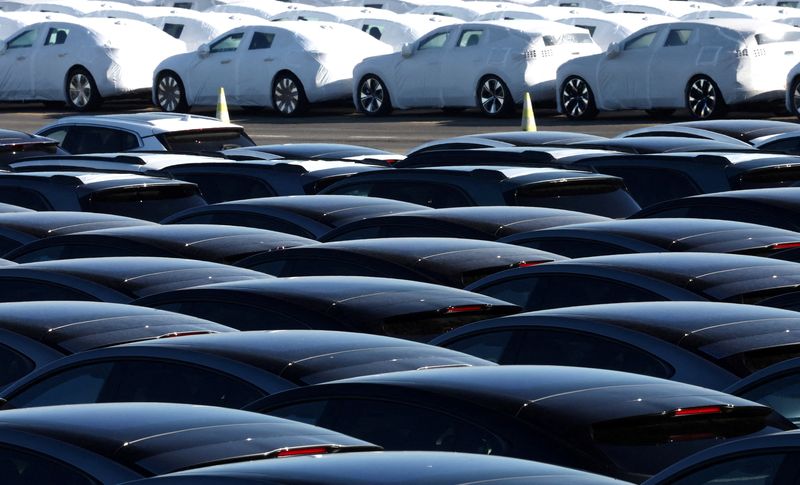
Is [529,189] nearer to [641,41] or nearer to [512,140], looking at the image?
[512,140]

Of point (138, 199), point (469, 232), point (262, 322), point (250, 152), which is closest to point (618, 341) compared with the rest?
point (262, 322)

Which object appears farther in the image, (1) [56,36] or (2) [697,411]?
(1) [56,36]

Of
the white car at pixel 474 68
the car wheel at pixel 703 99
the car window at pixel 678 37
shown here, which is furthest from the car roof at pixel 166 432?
the white car at pixel 474 68

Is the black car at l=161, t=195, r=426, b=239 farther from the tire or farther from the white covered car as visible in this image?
the white covered car

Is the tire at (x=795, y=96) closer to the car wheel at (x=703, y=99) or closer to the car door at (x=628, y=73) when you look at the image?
the car wheel at (x=703, y=99)

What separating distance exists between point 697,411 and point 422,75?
75.0ft

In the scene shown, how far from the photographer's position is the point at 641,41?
26.8 meters

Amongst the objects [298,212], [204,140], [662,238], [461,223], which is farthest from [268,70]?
[662,238]

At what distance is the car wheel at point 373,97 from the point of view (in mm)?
28922

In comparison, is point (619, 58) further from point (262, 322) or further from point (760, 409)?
point (760, 409)

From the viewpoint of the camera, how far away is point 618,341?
7.29 m

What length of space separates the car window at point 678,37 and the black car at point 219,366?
63.7 feet

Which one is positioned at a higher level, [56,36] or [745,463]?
[745,463]

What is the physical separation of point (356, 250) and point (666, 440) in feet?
13.3
